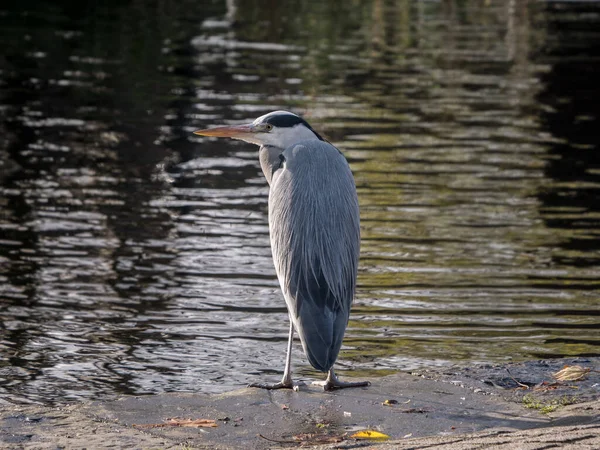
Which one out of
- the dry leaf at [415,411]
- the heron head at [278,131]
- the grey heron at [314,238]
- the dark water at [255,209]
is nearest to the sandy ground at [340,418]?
the dry leaf at [415,411]

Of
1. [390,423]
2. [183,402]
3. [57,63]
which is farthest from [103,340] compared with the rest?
[57,63]

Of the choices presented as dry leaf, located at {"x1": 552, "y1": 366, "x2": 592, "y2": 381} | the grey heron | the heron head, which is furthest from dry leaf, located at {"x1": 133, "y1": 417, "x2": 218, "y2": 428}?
dry leaf, located at {"x1": 552, "y1": 366, "x2": 592, "y2": 381}

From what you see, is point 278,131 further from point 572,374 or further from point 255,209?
point 255,209

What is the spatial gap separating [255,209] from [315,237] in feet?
16.8

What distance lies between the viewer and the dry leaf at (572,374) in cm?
610

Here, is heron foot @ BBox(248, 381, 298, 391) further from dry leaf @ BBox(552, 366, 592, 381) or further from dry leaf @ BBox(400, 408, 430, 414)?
dry leaf @ BBox(552, 366, 592, 381)

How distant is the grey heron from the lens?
5805 mm

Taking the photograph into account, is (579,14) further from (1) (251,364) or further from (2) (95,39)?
(1) (251,364)

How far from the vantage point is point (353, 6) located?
34469mm

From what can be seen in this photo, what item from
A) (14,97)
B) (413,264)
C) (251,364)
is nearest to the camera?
(251,364)

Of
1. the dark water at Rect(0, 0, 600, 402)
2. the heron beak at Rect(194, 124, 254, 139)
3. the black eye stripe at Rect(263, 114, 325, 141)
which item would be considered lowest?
the dark water at Rect(0, 0, 600, 402)

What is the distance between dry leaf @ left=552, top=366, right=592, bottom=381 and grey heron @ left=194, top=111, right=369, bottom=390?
3.37 feet

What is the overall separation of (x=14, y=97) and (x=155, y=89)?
224 cm

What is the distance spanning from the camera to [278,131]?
21.2 ft
